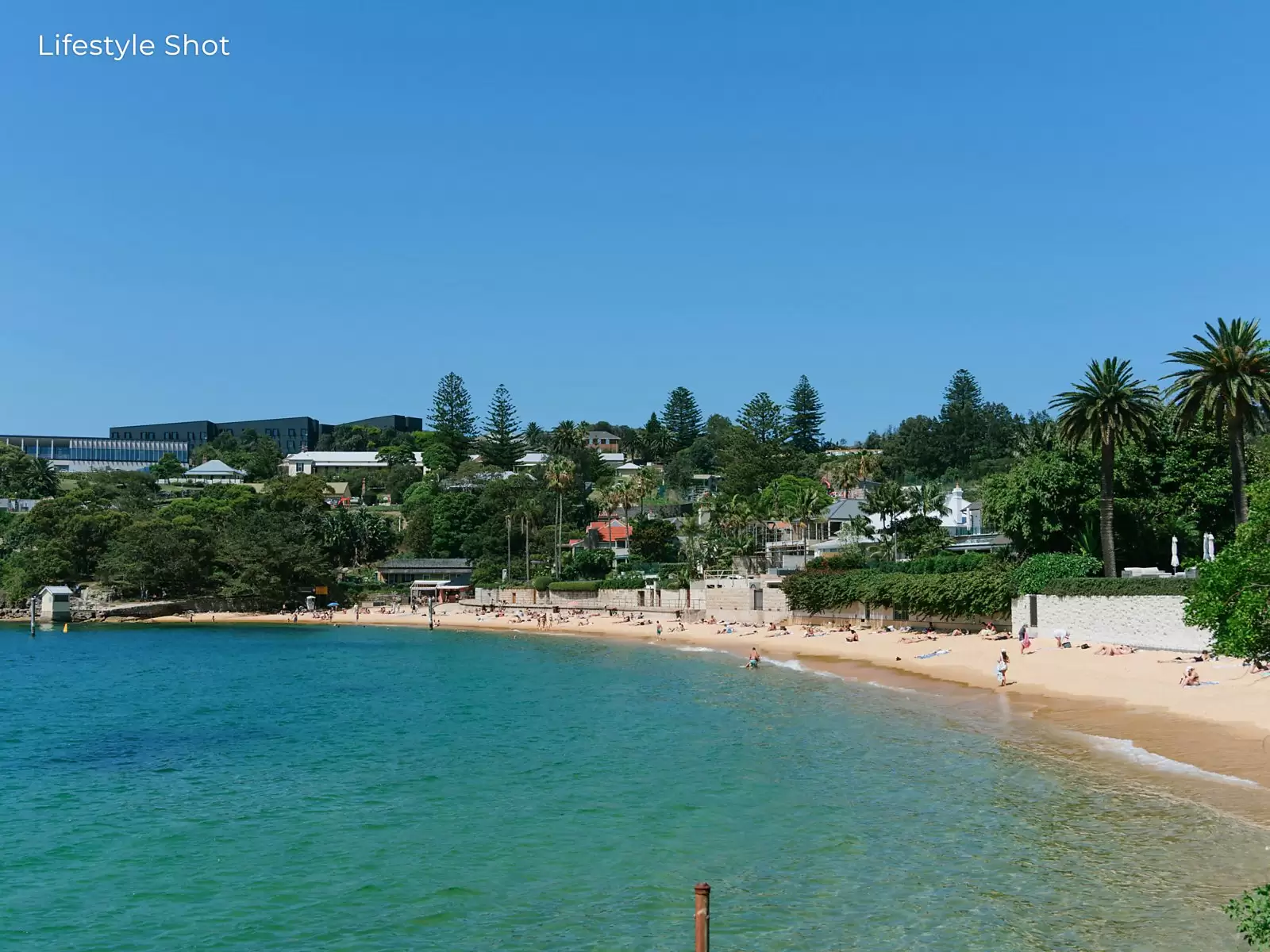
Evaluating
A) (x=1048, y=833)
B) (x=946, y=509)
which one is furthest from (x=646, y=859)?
(x=946, y=509)

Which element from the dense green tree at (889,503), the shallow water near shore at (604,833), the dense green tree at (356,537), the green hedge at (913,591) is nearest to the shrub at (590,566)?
the dense green tree at (356,537)

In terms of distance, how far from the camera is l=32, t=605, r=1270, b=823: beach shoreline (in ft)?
75.7

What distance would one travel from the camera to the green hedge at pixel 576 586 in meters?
80.6

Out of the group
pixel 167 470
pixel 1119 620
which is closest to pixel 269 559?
pixel 1119 620

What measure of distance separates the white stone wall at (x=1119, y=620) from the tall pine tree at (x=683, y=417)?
→ 12669 cm

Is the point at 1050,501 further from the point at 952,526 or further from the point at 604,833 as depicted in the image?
the point at 604,833

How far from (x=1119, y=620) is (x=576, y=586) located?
47994 mm

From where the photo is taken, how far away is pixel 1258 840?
17172mm

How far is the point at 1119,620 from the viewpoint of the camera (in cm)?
3903

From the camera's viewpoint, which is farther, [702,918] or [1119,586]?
[1119,586]

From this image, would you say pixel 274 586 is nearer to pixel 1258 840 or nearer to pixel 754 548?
pixel 754 548

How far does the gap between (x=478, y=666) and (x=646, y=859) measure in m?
35.0

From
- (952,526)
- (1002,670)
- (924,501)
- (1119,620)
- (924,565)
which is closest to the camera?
(1002,670)

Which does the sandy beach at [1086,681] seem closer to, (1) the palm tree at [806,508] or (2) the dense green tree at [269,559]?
(1) the palm tree at [806,508]
